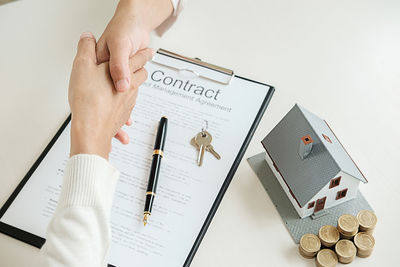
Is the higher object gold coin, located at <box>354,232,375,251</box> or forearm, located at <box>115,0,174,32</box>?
forearm, located at <box>115,0,174,32</box>

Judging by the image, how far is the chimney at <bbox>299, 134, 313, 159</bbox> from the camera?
A: 2.57ft

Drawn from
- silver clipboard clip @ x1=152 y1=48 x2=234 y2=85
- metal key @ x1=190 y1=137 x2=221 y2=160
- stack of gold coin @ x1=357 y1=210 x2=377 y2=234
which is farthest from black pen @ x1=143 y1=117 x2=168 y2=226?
stack of gold coin @ x1=357 y1=210 x2=377 y2=234

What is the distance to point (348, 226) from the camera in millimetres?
776

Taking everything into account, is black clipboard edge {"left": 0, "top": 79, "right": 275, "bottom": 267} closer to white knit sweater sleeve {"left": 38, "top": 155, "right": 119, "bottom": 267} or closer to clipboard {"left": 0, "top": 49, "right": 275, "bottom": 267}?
clipboard {"left": 0, "top": 49, "right": 275, "bottom": 267}

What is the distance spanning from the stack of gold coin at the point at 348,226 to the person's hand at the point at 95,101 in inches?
16.6

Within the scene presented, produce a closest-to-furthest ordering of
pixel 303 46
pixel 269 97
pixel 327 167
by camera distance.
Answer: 1. pixel 327 167
2. pixel 269 97
3. pixel 303 46

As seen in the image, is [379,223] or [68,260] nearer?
[68,260]

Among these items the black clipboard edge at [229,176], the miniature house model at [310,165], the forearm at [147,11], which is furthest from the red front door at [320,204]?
the forearm at [147,11]

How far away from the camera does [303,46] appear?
1.10 meters

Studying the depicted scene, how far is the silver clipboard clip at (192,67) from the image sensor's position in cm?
103

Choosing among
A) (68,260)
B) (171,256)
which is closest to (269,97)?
(171,256)

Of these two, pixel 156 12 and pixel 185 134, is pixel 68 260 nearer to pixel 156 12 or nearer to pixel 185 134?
pixel 185 134

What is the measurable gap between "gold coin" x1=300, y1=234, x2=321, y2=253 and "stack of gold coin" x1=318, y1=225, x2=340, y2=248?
0.03ft

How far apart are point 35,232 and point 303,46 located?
73 cm
